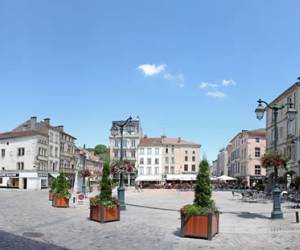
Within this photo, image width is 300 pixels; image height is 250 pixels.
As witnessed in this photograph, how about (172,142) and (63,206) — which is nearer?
(63,206)

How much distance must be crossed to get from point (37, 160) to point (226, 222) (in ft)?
174

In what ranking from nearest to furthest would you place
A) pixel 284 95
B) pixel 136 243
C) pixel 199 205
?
pixel 136 243 < pixel 199 205 < pixel 284 95

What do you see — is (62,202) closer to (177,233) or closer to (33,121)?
(177,233)

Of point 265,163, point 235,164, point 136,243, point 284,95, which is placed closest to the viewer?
point 136,243

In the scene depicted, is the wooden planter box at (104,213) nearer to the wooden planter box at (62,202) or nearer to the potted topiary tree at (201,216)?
the potted topiary tree at (201,216)

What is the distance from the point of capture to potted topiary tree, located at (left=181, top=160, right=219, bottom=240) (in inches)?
461

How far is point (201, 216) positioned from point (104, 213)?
4433 millimetres

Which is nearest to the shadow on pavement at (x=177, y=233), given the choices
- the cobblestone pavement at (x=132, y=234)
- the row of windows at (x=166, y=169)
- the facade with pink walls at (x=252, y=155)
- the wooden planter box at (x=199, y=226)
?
the cobblestone pavement at (x=132, y=234)

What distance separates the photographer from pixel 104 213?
48.9 feet

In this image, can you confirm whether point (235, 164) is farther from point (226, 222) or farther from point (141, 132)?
point (226, 222)

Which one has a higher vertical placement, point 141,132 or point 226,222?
point 141,132

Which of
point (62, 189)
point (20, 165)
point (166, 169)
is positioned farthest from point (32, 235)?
point (166, 169)

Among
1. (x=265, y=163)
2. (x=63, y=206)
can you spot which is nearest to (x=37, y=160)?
(x=63, y=206)

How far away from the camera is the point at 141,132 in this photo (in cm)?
10319
